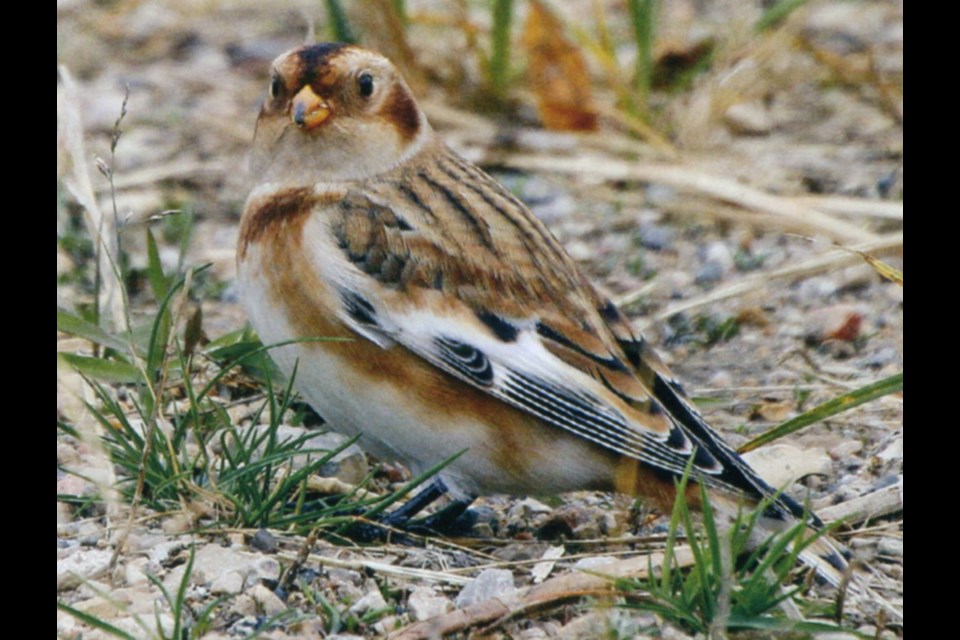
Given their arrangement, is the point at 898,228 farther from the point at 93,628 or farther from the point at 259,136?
the point at 93,628

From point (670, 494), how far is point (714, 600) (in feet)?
1.98

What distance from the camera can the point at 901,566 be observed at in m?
3.71

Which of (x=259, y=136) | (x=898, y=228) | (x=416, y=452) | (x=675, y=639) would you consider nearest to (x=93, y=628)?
(x=416, y=452)

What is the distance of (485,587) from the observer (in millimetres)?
3514

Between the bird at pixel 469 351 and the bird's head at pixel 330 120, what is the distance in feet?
0.36

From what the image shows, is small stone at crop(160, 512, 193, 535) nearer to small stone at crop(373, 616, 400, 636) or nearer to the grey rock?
the grey rock

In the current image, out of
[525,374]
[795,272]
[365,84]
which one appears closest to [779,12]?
[795,272]

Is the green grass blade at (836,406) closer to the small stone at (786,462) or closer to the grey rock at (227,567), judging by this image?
the small stone at (786,462)

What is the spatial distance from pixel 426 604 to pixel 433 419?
530mm

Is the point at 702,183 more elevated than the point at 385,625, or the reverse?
the point at 702,183

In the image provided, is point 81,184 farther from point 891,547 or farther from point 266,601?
point 891,547

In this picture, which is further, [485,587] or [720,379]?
[720,379]

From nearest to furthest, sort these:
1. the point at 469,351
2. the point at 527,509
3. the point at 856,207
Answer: the point at 469,351
the point at 527,509
the point at 856,207

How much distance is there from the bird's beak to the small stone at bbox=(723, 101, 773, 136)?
9.38ft
